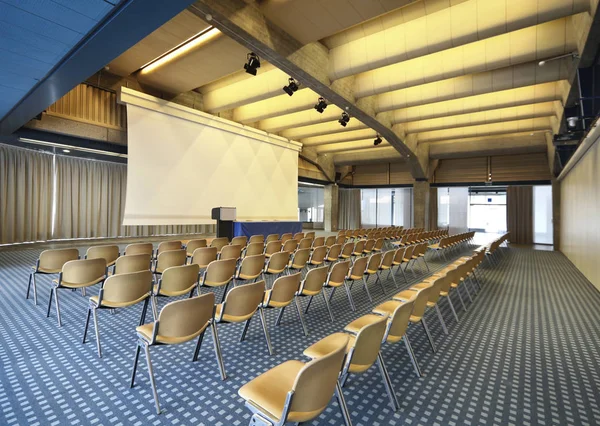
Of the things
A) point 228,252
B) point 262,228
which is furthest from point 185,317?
point 262,228

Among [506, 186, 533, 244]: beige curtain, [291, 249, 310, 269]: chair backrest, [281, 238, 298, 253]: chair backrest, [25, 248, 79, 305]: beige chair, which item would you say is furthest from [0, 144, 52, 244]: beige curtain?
[506, 186, 533, 244]: beige curtain

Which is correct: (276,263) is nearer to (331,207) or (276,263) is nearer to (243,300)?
(243,300)

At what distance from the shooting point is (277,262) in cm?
530

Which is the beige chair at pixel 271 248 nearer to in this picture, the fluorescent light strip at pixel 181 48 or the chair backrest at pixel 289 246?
the chair backrest at pixel 289 246

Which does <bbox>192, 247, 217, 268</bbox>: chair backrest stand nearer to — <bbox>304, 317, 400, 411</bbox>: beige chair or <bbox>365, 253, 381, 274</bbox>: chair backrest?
<bbox>365, 253, 381, 274</bbox>: chair backrest

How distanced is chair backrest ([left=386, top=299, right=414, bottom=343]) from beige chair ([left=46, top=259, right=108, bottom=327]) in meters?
3.53

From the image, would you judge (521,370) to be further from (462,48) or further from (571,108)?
(571,108)

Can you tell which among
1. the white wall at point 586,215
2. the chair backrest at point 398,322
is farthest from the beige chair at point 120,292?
the white wall at point 586,215

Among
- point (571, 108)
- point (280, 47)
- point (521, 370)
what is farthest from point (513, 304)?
point (280, 47)

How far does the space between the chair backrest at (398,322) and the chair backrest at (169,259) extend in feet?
11.6

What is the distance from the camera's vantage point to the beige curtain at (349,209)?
22344 millimetres

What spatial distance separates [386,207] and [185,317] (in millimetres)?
20625

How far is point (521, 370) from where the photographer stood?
117 inches

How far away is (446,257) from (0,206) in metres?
15.0
